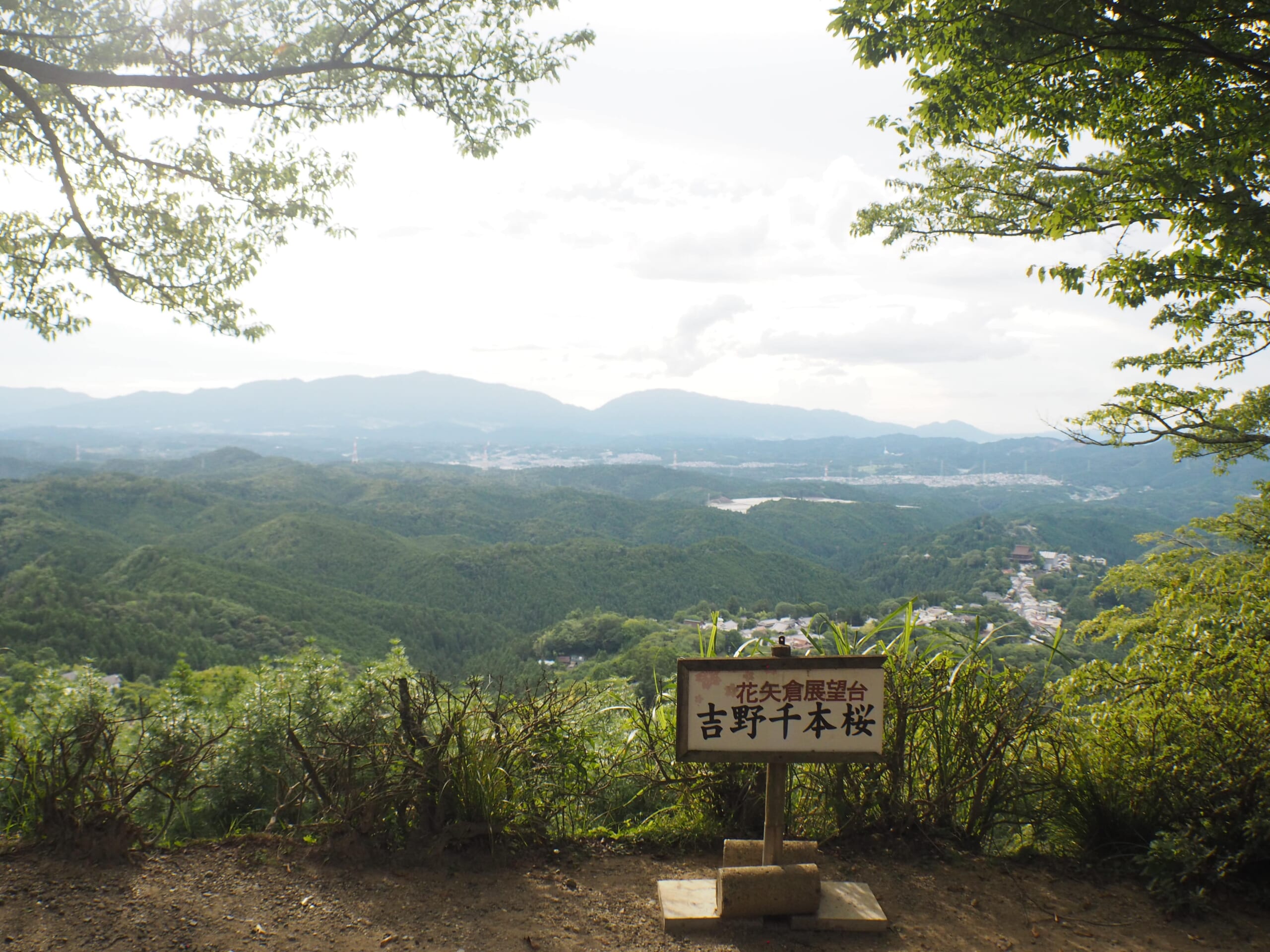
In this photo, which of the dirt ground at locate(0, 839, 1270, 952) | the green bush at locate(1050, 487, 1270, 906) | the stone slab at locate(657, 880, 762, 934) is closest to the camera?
the dirt ground at locate(0, 839, 1270, 952)

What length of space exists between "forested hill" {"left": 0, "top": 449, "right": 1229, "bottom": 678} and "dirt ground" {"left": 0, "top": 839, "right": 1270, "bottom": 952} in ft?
87.1

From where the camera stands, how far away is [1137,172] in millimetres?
4066

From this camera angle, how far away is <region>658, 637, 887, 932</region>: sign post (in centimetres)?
237

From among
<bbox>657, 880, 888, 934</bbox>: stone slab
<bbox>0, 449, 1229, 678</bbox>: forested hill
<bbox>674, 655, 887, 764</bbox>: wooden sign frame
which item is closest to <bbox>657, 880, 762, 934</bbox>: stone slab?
<bbox>657, 880, 888, 934</bbox>: stone slab

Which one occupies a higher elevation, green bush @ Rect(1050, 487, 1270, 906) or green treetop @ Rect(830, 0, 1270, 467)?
green treetop @ Rect(830, 0, 1270, 467)

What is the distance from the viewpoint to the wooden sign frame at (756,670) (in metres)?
2.38

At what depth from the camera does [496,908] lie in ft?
7.91

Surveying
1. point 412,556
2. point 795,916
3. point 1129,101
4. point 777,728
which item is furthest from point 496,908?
point 412,556

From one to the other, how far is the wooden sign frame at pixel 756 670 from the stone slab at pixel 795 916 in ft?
1.56

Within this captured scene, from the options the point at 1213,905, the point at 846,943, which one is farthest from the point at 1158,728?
the point at 846,943

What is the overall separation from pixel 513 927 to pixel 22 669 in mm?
15611

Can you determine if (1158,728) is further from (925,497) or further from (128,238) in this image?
(925,497)

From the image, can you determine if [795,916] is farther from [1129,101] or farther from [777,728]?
[1129,101]

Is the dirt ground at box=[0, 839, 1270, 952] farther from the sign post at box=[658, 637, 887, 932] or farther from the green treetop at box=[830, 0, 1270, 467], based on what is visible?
the green treetop at box=[830, 0, 1270, 467]
